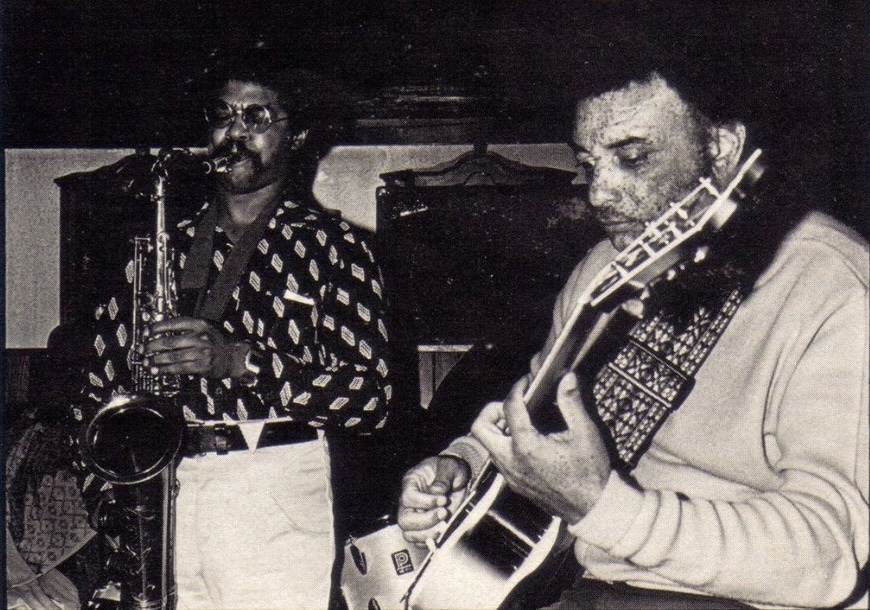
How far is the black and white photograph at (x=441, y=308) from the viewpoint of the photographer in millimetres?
1425

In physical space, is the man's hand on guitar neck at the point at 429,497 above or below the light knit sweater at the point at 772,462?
below

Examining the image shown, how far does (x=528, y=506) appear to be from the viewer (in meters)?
1.59

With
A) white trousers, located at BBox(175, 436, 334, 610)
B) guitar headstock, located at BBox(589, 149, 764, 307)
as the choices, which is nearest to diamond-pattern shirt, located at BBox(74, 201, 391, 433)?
white trousers, located at BBox(175, 436, 334, 610)

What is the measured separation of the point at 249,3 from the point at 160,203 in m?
1.44

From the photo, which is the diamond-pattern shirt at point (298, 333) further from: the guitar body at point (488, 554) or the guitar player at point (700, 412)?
the guitar body at point (488, 554)

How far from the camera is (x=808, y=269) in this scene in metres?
1.59

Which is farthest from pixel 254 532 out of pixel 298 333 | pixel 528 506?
pixel 528 506

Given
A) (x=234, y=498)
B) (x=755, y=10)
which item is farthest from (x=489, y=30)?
(x=234, y=498)

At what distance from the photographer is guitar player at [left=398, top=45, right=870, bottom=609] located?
1.35 metres

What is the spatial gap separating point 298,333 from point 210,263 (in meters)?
0.43

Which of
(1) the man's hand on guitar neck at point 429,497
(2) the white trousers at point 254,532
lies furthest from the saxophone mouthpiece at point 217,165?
(1) the man's hand on guitar neck at point 429,497

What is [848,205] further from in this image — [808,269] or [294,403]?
[294,403]

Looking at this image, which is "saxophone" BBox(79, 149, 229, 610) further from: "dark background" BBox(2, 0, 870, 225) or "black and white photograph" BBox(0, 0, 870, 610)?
"dark background" BBox(2, 0, 870, 225)

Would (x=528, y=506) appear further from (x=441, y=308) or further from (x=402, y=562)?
(x=441, y=308)
